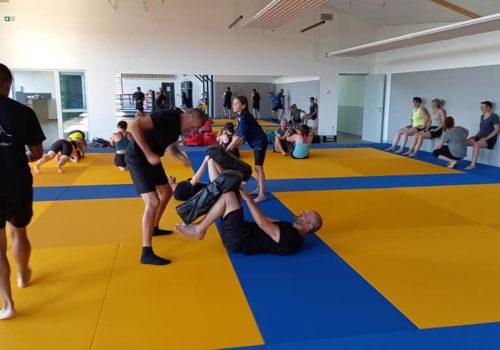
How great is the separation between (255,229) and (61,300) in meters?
1.75

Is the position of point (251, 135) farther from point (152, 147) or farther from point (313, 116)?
point (313, 116)

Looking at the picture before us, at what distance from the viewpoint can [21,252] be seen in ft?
10.6

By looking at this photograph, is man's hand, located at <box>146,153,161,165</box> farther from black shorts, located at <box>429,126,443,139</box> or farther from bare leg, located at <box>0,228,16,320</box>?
black shorts, located at <box>429,126,443,139</box>

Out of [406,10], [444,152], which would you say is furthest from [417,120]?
[406,10]

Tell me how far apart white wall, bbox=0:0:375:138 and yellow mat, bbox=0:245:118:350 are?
30.3ft

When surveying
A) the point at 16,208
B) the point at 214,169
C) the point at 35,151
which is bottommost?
the point at 214,169

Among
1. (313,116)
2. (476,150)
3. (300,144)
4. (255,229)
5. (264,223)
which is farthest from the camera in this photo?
(313,116)

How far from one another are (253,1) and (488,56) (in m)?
6.75

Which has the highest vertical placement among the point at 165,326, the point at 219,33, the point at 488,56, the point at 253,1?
the point at 253,1

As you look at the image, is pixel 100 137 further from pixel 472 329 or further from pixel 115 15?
pixel 472 329

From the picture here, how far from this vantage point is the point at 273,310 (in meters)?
3.02

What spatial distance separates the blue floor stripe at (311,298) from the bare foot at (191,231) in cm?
43

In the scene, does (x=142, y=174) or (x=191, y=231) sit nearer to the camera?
(x=142, y=174)

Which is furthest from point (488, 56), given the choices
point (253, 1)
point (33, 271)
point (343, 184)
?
point (33, 271)
